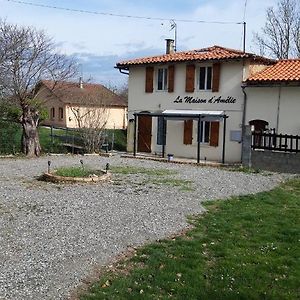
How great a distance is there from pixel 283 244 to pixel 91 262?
10.2 ft

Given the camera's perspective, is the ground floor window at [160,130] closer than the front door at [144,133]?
Yes

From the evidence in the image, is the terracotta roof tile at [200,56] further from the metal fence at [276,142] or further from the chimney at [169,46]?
the metal fence at [276,142]

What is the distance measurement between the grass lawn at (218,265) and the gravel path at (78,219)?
1.57 feet

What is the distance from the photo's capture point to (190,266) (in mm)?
6043

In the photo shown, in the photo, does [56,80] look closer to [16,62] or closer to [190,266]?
[16,62]

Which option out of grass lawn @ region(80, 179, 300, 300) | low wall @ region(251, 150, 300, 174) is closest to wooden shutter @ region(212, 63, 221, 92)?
low wall @ region(251, 150, 300, 174)

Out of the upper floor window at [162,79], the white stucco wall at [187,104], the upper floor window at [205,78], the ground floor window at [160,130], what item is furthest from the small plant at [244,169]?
the upper floor window at [162,79]

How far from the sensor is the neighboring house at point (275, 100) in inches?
749

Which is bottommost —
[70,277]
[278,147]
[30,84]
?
[70,277]

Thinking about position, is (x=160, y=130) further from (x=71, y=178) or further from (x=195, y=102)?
(x=71, y=178)

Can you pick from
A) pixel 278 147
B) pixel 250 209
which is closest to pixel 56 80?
pixel 278 147

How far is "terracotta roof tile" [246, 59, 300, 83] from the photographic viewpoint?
19.1 metres

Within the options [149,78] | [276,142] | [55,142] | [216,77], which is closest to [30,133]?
[55,142]

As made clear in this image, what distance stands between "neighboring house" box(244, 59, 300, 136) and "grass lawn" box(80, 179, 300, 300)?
35.4ft
